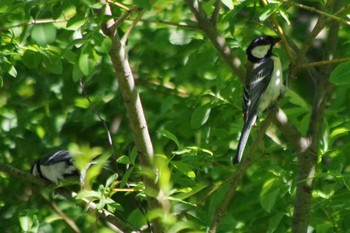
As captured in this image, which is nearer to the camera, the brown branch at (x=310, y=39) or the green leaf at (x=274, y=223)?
the brown branch at (x=310, y=39)

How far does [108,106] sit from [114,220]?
7.97 feet

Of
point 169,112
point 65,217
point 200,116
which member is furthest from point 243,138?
point 65,217

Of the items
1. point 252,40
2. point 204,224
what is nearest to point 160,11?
point 252,40

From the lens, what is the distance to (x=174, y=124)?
194 inches

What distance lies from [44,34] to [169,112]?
2.15 m

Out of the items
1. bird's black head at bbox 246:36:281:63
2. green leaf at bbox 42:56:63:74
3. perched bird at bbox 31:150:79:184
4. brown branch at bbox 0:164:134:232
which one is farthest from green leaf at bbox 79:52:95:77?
perched bird at bbox 31:150:79:184

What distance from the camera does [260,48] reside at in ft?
15.5

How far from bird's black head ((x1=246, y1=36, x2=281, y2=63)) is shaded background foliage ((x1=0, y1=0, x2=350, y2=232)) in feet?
0.24

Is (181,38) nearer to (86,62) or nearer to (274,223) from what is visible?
(274,223)

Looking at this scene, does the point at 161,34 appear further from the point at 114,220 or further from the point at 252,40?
the point at 114,220

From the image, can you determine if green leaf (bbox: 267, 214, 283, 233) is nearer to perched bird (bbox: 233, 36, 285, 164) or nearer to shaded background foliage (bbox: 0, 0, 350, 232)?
shaded background foliage (bbox: 0, 0, 350, 232)

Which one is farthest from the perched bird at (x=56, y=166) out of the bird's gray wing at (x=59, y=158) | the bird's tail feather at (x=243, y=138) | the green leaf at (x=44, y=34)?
the green leaf at (x=44, y=34)

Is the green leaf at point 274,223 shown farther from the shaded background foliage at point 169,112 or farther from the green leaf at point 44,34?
the green leaf at point 44,34

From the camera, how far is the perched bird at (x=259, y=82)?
440cm
